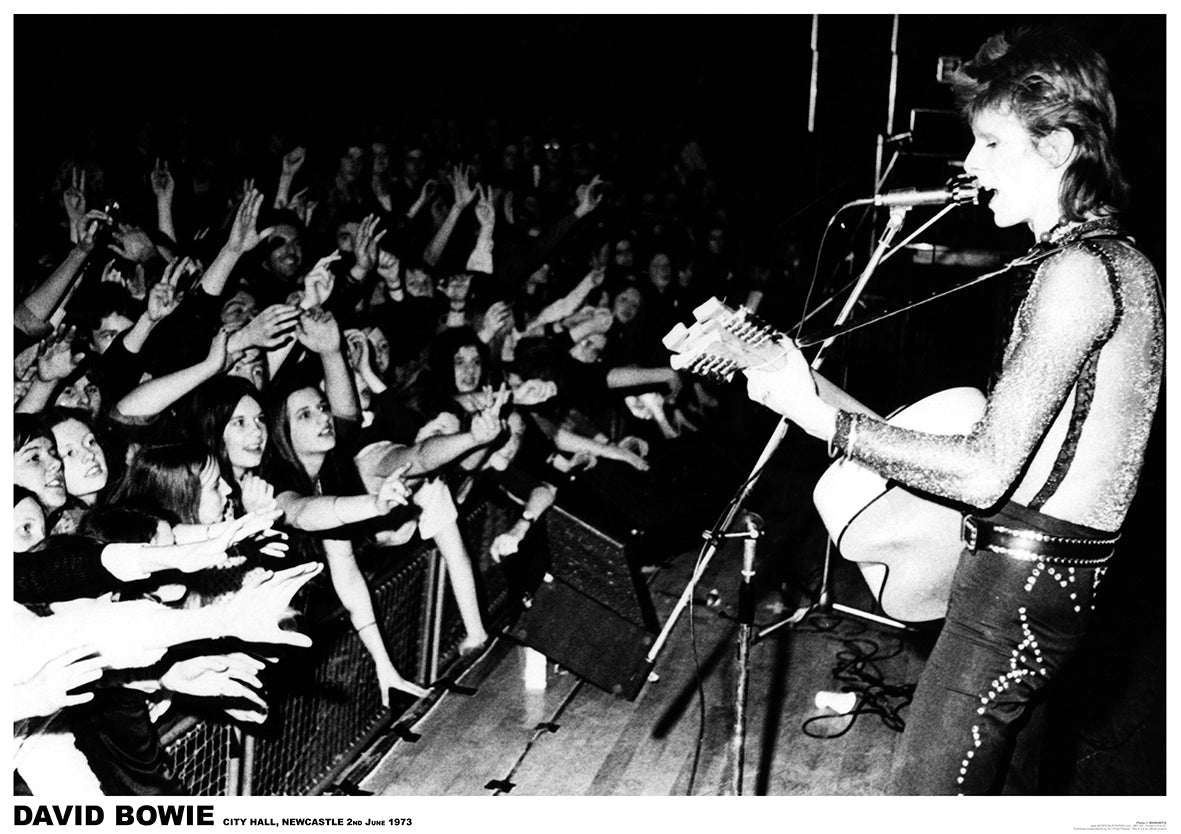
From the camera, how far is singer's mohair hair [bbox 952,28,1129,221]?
152 centimetres

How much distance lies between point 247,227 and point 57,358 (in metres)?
0.96

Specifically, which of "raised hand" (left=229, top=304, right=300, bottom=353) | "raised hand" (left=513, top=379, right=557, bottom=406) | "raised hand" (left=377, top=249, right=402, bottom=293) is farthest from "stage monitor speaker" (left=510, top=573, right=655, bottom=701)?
"raised hand" (left=377, top=249, right=402, bottom=293)

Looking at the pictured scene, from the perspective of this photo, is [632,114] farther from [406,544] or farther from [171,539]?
[171,539]

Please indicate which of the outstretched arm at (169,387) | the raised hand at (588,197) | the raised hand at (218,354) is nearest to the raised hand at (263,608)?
the outstretched arm at (169,387)

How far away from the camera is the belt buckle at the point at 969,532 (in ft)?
5.18

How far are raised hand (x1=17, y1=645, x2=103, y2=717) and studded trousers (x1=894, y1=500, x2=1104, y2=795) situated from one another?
149 centimetres

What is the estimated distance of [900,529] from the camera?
1.82 metres

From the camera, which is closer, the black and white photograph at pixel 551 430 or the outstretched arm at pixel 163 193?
the black and white photograph at pixel 551 430

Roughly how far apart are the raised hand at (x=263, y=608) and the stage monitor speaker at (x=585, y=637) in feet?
3.49

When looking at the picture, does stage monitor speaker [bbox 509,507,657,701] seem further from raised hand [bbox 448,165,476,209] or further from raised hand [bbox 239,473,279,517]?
raised hand [bbox 448,165,476,209]

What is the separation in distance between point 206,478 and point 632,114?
4417 millimetres

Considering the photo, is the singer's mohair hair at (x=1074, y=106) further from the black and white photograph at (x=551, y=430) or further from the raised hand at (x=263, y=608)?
the raised hand at (x=263, y=608)

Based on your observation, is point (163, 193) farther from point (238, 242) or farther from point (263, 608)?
point (263, 608)
